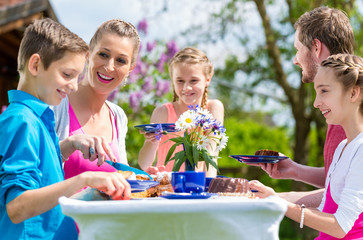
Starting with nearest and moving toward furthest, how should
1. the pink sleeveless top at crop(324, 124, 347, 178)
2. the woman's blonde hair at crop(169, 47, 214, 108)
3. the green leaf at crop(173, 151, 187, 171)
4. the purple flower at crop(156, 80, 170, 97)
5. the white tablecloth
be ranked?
the white tablecloth
the green leaf at crop(173, 151, 187, 171)
the pink sleeveless top at crop(324, 124, 347, 178)
the woman's blonde hair at crop(169, 47, 214, 108)
the purple flower at crop(156, 80, 170, 97)

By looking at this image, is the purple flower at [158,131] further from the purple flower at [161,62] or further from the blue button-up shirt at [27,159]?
the purple flower at [161,62]

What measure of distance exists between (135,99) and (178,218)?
468 cm

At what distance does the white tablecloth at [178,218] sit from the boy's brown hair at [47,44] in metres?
0.64

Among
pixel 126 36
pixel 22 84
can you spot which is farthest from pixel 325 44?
pixel 22 84

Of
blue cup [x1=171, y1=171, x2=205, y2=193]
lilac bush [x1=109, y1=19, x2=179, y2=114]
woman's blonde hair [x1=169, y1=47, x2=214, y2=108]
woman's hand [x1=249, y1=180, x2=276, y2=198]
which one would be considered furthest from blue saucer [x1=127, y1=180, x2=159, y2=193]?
lilac bush [x1=109, y1=19, x2=179, y2=114]

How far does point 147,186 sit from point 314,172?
1.31m

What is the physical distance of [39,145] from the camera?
161 centimetres

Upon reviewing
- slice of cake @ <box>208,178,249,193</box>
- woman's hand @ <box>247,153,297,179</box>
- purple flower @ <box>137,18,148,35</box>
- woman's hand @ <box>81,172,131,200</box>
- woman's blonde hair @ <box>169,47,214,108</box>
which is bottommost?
woman's hand @ <box>247,153,297,179</box>

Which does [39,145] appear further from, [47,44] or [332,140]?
[332,140]

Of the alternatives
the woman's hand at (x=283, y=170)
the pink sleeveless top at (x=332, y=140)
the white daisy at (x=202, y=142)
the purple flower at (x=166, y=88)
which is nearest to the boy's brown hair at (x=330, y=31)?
the pink sleeveless top at (x=332, y=140)

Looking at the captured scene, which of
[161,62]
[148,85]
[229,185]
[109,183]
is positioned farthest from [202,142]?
[161,62]

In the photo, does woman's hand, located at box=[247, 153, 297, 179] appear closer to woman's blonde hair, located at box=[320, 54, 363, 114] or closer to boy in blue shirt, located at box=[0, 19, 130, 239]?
woman's blonde hair, located at box=[320, 54, 363, 114]

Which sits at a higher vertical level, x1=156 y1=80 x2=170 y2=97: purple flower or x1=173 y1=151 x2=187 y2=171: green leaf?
x1=156 y1=80 x2=170 y2=97: purple flower

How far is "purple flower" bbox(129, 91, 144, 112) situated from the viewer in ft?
19.4
